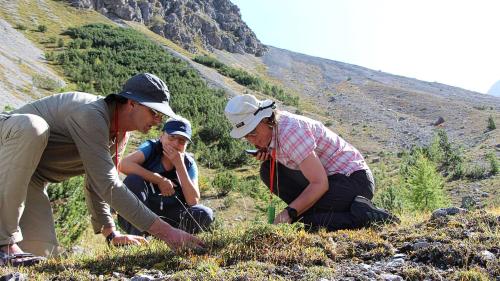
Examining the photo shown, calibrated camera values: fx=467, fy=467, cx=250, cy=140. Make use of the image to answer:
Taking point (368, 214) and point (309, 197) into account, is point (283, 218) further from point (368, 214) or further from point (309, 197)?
point (368, 214)

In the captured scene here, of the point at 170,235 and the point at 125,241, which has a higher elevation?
the point at 170,235

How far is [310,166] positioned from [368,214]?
664mm

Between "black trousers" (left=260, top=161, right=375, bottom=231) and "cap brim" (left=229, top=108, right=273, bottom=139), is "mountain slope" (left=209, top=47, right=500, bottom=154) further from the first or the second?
"cap brim" (left=229, top=108, right=273, bottom=139)

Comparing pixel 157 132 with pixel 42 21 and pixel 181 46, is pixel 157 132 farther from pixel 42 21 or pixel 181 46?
pixel 181 46

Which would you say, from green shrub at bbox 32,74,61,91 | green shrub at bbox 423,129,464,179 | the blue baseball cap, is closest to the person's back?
the blue baseball cap

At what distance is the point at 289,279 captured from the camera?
2.47 metres

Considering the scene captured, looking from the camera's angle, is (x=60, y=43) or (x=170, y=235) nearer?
(x=170, y=235)

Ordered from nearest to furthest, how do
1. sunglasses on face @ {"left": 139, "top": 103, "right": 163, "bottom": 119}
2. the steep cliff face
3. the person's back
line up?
the person's back < sunglasses on face @ {"left": 139, "top": 103, "right": 163, "bottom": 119} < the steep cliff face

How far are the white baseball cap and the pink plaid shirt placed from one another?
169mm

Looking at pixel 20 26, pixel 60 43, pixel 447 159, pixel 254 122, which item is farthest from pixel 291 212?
pixel 20 26

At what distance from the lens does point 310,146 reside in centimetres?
A: 392

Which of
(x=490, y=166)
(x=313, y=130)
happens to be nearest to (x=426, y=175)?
(x=490, y=166)

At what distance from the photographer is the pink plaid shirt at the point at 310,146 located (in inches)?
155

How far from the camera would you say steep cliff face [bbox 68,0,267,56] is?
63.5 metres
